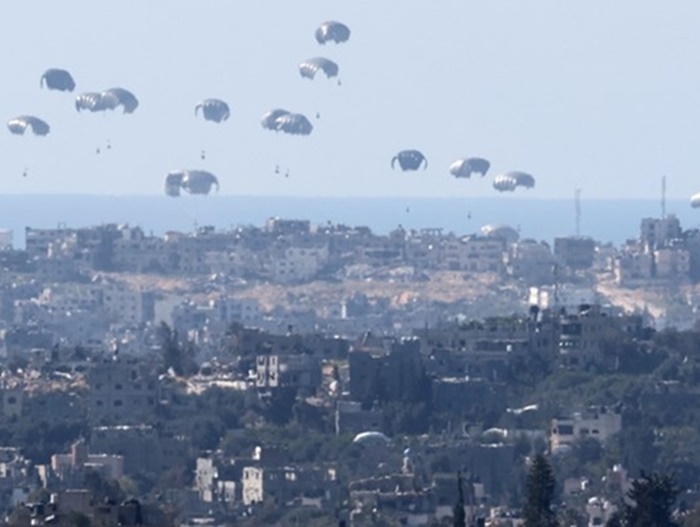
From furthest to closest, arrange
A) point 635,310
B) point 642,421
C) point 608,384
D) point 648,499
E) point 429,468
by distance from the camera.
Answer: point 635,310, point 608,384, point 642,421, point 429,468, point 648,499

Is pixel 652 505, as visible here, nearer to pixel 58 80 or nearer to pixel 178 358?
pixel 178 358

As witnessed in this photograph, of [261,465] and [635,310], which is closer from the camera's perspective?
[261,465]

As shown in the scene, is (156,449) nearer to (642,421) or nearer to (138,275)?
(642,421)

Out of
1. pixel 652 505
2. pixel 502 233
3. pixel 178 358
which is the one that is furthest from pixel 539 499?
pixel 502 233

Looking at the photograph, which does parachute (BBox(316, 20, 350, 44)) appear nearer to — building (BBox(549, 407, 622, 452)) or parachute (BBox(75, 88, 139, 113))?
parachute (BBox(75, 88, 139, 113))

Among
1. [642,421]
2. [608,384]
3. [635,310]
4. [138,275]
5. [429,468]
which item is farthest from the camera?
[138,275]

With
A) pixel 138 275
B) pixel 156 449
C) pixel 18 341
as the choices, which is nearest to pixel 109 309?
pixel 138 275
